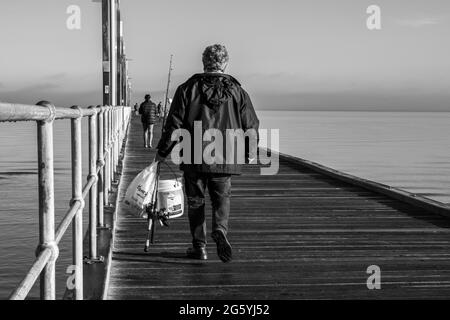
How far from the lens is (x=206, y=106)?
18.4 ft

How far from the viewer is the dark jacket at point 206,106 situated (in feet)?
18.3

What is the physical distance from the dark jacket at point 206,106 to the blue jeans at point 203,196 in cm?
18

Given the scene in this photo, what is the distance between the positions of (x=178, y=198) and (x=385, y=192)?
4.70m

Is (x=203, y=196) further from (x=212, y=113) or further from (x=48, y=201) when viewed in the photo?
(x=48, y=201)

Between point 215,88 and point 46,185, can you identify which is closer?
point 46,185

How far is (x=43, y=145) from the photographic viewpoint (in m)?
2.93

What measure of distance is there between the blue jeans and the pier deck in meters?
0.29

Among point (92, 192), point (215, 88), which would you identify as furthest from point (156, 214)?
point (215, 88)

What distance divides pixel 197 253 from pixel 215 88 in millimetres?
1365

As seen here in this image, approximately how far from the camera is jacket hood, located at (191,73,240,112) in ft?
18.2

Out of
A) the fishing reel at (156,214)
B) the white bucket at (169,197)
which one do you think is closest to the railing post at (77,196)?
the fishing reel at (156,214)
